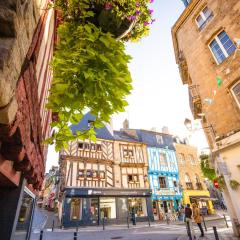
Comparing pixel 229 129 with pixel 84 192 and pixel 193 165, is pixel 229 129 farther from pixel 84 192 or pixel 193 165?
pixel 193 165

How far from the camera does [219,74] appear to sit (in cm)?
922

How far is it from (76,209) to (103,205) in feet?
9.19

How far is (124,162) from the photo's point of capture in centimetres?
2177

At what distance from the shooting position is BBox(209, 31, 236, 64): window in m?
9.07

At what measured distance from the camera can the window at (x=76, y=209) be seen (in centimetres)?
1754

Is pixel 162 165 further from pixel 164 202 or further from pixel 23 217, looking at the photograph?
pixel 23 217

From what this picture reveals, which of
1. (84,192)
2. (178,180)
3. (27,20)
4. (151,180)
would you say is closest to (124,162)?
(151,180)

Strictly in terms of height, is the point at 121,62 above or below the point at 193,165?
below

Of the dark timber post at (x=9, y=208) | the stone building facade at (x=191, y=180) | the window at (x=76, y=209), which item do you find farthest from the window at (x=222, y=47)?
the stone building facade at (x=191, y=180)

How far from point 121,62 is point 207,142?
1254 centimetres

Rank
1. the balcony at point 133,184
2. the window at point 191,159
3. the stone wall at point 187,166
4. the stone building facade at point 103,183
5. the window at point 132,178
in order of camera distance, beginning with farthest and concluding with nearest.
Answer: the window at point 191,159
the stone wall at point 187,166
the window at point 132,178
the balcony at point 133,184
the stone building facade at point 103,183

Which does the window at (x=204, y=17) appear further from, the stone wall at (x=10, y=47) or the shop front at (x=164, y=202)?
the shop front at (x=164, y=202)

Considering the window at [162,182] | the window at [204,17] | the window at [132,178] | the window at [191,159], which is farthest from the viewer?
the window at [191,159]

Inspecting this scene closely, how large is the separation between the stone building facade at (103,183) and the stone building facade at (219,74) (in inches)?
462
